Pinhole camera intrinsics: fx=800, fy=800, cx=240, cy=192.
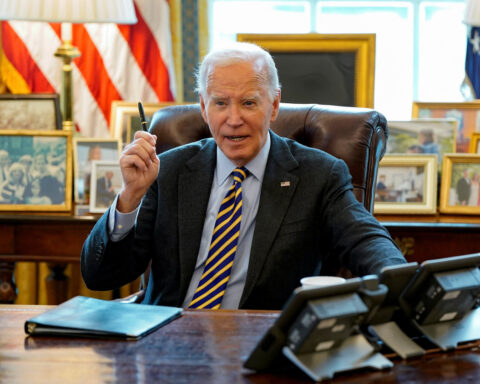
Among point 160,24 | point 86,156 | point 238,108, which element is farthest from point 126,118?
point 238,108

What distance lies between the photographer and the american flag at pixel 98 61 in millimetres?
3904

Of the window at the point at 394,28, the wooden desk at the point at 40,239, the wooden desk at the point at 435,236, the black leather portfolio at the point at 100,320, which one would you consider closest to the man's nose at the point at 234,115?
the black leather portfolio at the point at 100,320

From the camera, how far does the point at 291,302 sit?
129 centimetres

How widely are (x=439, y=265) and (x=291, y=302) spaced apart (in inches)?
12.7

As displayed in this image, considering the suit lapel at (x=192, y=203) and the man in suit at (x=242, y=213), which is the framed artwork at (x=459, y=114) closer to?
the man in suit at (x=242, y=213)

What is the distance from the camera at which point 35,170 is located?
3.25m

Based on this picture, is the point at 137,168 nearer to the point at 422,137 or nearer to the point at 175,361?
the point at 175,361

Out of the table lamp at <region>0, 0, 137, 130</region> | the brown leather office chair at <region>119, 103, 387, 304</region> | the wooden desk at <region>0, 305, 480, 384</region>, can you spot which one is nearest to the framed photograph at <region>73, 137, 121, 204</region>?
the table lamp at <region>0, 0, 137, 130</region>

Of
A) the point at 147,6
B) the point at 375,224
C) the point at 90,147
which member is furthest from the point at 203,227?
the point at 147,6

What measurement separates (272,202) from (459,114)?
1489mm

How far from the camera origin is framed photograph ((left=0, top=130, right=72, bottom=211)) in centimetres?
321

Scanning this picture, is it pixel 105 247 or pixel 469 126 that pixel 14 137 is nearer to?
pixel 105 247

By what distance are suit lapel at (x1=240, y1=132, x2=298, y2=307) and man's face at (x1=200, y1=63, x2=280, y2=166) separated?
3.3 inches

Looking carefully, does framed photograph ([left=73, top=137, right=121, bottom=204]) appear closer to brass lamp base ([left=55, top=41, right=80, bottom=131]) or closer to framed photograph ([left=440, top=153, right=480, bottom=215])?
brass lamp base ([left=55, top=41, right=80, bottom=131])
